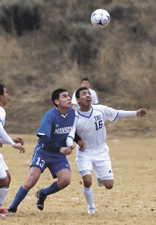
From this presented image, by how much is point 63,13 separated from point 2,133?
2530 centimetres

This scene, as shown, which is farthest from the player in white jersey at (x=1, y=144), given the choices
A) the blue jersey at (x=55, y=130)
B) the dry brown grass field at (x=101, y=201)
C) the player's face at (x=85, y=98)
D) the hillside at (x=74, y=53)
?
the hillside at (x=74, y=53)

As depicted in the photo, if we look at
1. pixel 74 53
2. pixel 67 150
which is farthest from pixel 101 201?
pixel 74 53

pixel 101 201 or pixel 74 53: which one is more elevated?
pixel 74 53

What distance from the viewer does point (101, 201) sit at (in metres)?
5.46

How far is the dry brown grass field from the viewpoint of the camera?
173 inches

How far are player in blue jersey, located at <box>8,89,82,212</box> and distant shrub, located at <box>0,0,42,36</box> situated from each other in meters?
24.5

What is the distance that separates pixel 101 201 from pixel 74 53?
2203 cm

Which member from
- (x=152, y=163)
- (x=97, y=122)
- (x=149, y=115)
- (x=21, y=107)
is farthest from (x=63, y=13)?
(x=97, y=122)

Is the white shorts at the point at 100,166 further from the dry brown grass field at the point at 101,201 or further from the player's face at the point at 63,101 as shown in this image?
the player's face at the point at 63,101

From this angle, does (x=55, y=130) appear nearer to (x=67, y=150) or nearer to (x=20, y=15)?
(x=67, y=150)

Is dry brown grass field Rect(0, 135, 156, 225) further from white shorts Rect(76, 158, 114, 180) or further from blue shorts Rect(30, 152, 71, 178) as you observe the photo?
blue shorts Rect(30, 152, 71, 178)

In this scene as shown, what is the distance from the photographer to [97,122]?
4.94 metres

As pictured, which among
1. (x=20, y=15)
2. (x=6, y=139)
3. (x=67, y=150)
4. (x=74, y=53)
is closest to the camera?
(x=6, y=139)

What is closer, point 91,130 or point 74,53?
point 91,130
